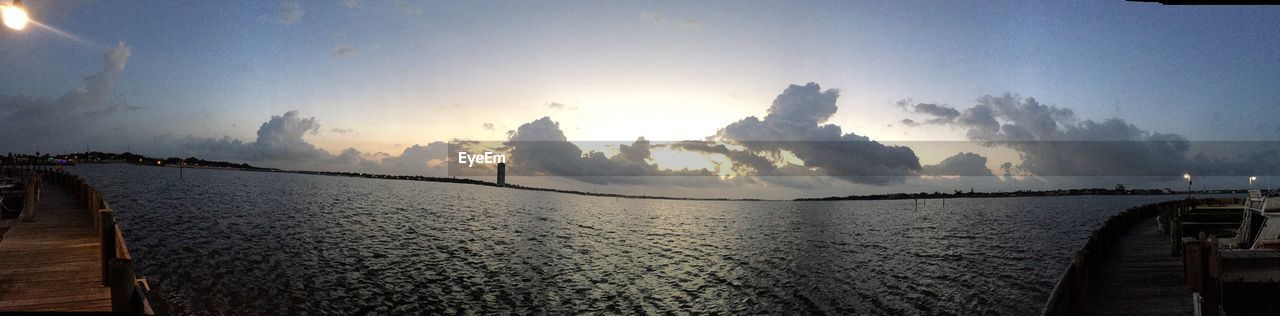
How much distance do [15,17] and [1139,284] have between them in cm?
2824

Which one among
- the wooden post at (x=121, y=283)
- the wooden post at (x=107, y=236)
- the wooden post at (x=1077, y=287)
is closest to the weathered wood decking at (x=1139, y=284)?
the wooden post at (x=1077, y=287)

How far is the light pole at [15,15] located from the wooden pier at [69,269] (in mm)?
4454

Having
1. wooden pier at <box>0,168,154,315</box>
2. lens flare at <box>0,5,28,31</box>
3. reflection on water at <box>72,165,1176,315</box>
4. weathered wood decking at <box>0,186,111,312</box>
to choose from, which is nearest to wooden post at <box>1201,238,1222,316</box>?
reflection on water at <box>72,165,1176,315</box>

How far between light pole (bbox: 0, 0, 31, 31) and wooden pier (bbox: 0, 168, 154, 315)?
175 inches

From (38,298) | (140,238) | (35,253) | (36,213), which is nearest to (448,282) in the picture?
(35,253)

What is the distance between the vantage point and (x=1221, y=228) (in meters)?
38.9

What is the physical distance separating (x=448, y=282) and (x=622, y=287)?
8523 mm

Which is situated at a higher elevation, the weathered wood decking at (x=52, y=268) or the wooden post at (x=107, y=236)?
the wooden post at (x=107, y=236)

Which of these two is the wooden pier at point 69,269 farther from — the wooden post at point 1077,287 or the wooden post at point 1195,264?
the wooden post at point 1195,264

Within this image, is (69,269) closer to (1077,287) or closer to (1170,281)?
(1077,287)

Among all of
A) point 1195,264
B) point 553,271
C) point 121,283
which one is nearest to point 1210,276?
point 1195,264

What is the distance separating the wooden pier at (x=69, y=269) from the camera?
9.11 meters

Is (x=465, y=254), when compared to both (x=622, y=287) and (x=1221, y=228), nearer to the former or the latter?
(x=622, y=287)

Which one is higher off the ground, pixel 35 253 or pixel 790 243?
pixel 35 253
